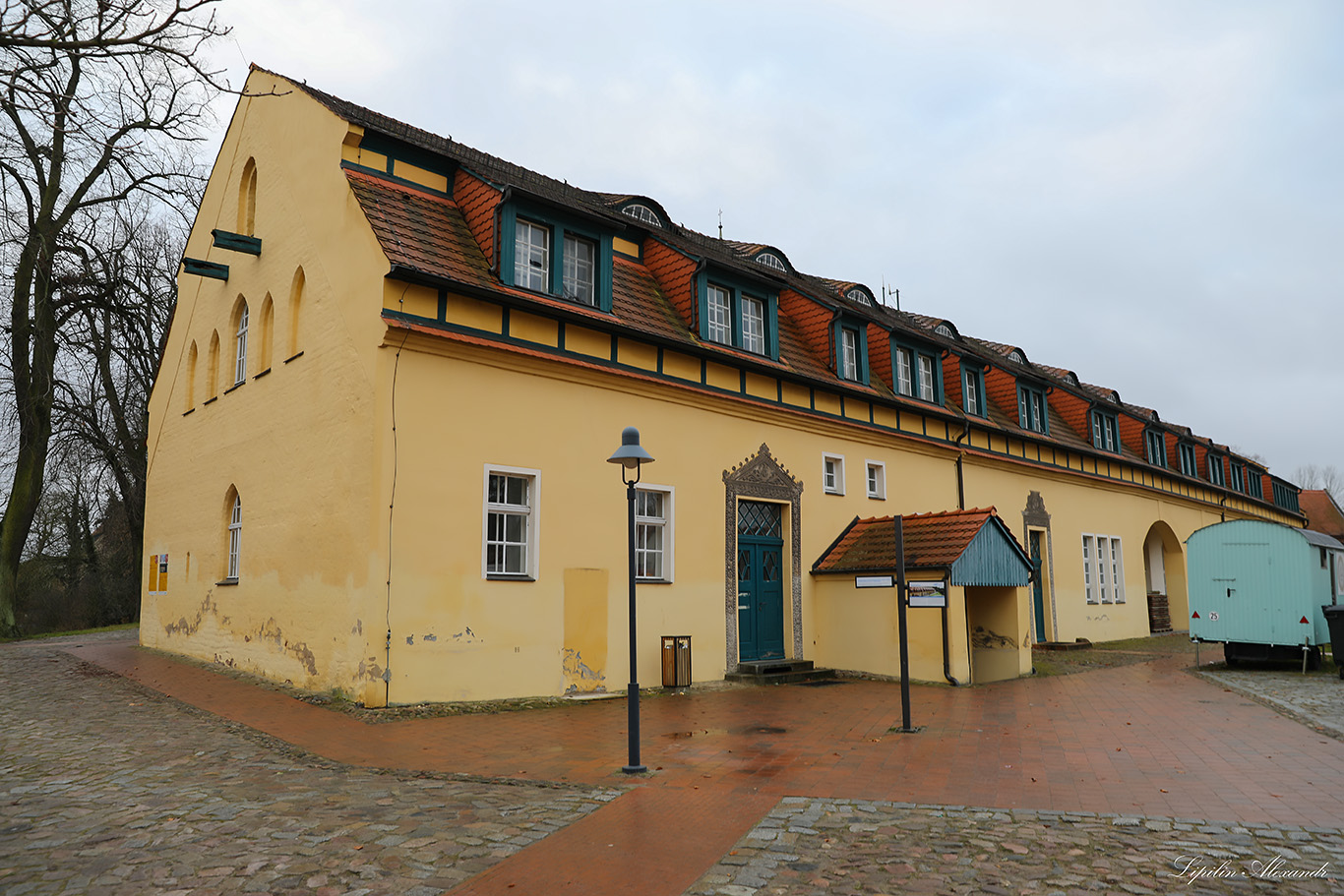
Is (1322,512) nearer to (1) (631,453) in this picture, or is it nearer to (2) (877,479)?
(2) (877,479)

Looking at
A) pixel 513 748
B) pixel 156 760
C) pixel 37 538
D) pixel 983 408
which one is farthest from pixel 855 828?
pixel 37 538

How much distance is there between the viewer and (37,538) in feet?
99.9

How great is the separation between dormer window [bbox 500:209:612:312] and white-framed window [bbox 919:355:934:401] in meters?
9.78

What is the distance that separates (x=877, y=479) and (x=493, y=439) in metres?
9.57

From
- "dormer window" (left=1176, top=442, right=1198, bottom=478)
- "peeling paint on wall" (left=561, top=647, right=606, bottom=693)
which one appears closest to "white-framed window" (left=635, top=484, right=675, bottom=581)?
"peeling paint on wall" (left=561, top=647, right=606, bottom=693)

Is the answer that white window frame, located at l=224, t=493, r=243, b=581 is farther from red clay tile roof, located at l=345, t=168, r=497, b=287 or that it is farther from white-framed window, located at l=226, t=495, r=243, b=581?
red clay tile roof, located at l=345, t=168, r=497, b=287

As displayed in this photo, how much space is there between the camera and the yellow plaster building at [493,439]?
1141 centimetres

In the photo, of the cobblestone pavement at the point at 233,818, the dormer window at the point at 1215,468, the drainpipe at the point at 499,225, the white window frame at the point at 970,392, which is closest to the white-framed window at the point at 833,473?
the white window frame at the point at 970,392

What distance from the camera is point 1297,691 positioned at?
13.2 m

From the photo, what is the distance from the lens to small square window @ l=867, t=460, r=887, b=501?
1860 centimetres

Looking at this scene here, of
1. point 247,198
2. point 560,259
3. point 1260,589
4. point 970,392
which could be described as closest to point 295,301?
point 247,198

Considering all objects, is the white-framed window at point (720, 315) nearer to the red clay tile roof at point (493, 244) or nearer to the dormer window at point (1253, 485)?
the red clay tile roof at point (493, 244)

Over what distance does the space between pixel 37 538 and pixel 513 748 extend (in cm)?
2975

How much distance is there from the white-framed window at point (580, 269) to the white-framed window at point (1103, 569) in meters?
18.1
